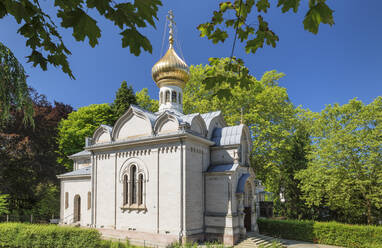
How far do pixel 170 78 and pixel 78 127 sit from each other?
48.4 ft

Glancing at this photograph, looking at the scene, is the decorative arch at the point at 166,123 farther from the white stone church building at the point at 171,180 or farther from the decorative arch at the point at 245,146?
the decorative arch at the point at 245,146

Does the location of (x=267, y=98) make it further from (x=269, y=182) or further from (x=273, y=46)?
(x=273, y=46)

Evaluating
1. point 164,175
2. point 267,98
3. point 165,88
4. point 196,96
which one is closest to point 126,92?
point 196,96

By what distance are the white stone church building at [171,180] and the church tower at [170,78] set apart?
2.84 m

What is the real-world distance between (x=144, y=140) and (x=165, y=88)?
547 centimetres

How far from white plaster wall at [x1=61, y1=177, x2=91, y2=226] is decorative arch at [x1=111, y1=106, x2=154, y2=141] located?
5.07 m

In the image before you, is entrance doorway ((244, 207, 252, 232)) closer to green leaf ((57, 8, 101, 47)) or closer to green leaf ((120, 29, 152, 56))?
green leaf ((120, 29, 152, 56))

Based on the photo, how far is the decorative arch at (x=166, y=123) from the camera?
16.1 metres

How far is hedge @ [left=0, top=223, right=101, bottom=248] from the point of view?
12.7 metres

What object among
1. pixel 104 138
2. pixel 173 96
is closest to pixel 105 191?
pixel 104 138

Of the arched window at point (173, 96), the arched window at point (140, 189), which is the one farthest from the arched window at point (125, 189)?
the arched window at point (173, 96)

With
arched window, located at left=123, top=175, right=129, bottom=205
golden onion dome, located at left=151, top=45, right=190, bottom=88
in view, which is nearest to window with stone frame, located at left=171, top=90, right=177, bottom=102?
golden onion dome, located at left=151, top=45, right=190, bottom=88

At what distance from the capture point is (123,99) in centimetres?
3042

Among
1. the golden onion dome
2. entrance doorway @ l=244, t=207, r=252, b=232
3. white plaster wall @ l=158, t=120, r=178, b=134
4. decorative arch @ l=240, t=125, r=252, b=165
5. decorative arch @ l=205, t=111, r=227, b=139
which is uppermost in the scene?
the golden onion dome
